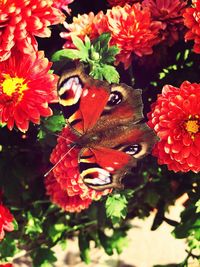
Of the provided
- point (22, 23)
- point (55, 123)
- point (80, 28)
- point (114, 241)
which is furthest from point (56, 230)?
point (22, 23)

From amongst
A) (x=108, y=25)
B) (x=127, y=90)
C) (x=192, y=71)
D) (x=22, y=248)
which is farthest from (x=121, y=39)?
(x=22, y=248)

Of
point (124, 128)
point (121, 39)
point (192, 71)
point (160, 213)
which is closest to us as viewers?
point (124, 128)

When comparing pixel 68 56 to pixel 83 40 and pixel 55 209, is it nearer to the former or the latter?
pixel 83 40

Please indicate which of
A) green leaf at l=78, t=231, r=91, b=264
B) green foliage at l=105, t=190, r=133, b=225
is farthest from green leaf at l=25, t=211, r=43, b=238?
green foliage at l=105, t=190, r=133, b=225

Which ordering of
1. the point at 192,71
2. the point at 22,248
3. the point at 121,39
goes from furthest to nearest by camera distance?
1. the point at 22,248
2. the point at 192,71
3. the point at 121,39

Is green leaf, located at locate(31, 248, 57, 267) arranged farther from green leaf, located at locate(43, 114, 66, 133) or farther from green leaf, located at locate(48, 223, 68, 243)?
green leaf, located at locate(43, 114, 66, 133)

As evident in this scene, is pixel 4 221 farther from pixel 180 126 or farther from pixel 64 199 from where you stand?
pixel 180 126

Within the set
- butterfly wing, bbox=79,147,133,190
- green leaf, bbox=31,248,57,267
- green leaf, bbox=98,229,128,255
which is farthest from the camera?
green leaf, bbox=98,229,128,255
